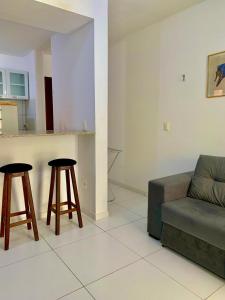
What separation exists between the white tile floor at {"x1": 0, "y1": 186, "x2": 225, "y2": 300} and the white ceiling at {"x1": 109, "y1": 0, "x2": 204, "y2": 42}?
259 cm

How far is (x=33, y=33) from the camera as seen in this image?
3.27 metres

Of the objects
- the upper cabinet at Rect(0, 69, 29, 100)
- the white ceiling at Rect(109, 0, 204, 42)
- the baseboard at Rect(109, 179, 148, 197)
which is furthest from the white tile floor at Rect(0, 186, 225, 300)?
the upper cabinet at Rect(0, 69, 29, 100)

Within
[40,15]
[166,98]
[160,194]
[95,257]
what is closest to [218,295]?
[160,194]

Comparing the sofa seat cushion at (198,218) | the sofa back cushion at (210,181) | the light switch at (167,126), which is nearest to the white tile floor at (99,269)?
the sofa seat cushion at (198,218)

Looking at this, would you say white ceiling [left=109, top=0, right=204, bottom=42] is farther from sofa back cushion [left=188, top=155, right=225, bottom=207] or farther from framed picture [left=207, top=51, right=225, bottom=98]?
sofa back cushion [left=188, top=155, right=225, bottom=207]

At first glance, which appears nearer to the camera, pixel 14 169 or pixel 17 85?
pixel 14 169

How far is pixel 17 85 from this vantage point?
14.5 ft

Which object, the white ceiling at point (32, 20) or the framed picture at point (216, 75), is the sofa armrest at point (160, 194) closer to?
the framed picture at point (216, 75)

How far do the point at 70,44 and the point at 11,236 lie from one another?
7.76ft

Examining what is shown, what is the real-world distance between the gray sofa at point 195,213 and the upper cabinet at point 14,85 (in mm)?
3450

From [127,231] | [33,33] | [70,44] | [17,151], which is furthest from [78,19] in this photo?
[127,231]

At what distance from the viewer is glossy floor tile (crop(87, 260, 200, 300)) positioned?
1.57m

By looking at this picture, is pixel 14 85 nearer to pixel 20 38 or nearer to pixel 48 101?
pixel 48 101

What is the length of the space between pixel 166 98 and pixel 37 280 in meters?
2.58
